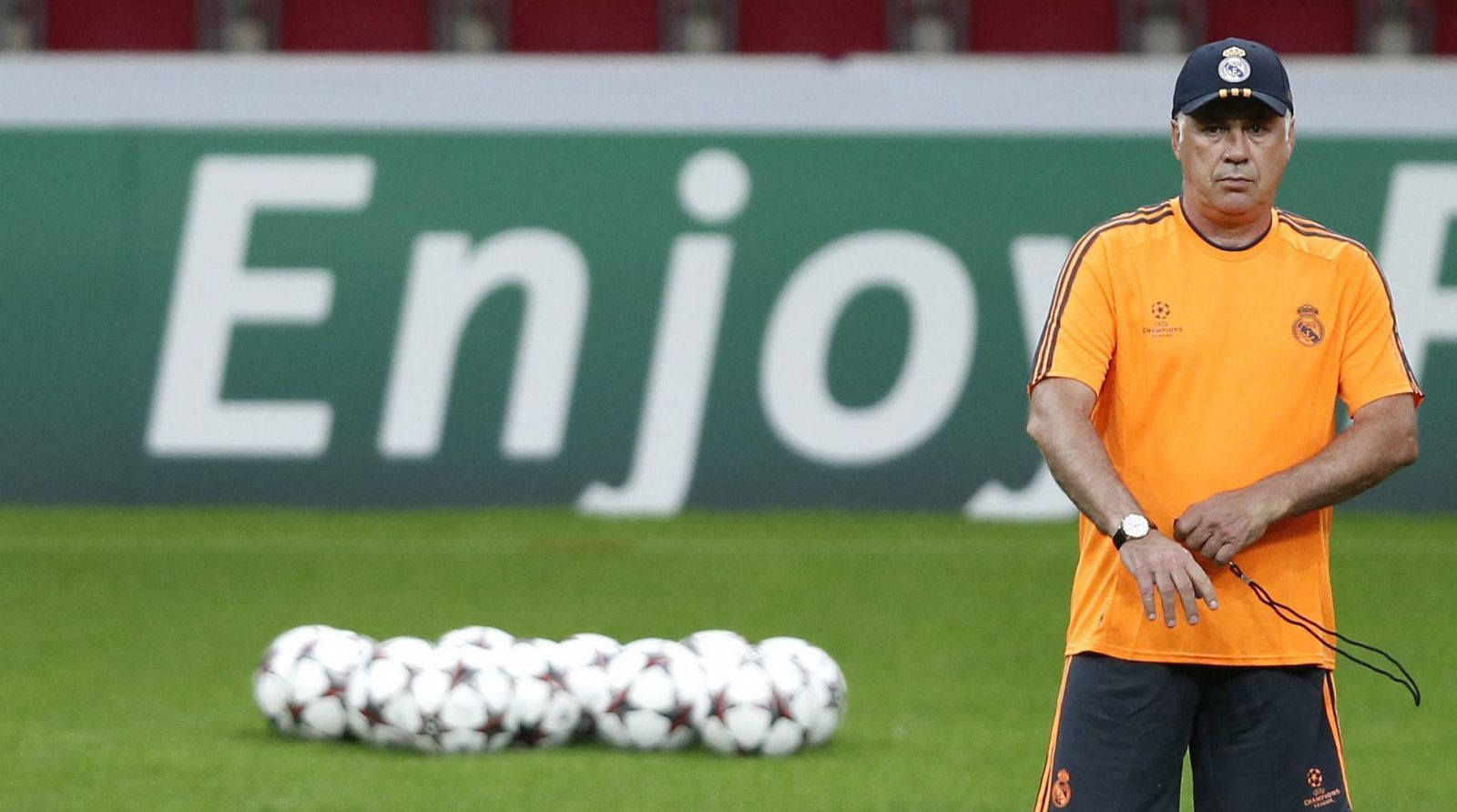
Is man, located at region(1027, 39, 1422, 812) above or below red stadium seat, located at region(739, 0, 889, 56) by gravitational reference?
below

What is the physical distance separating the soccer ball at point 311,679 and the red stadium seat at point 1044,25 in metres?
11.2

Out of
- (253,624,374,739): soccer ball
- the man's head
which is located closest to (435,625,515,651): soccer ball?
(253,624,374,739): soccer ball

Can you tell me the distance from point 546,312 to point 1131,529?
968 centimetres

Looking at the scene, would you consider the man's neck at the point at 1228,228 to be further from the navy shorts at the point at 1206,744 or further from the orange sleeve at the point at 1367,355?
the navy shorts at the point at 1206,744

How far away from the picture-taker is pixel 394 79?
1371 cm

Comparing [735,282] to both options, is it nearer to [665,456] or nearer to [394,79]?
[665,456]

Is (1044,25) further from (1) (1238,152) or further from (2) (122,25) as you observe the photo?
(1) (1238,152)

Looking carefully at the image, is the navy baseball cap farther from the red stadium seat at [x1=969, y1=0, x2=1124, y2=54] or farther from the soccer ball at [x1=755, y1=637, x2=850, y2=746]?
the red stadium seat at [x1=969, y1=0, x2=1124, y2=54]

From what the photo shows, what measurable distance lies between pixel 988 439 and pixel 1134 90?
7.18 feet

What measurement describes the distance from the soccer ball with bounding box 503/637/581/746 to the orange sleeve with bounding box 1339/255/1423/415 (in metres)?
3.61

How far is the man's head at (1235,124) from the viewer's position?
420 centimetres

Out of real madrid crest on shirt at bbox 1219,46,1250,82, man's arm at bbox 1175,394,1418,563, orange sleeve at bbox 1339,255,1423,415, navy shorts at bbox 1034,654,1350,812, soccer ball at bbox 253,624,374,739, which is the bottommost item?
soccer ball at bbox 253,624,374,739

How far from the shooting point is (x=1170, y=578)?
13.2 feet

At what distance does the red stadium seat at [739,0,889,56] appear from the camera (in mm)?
17688
